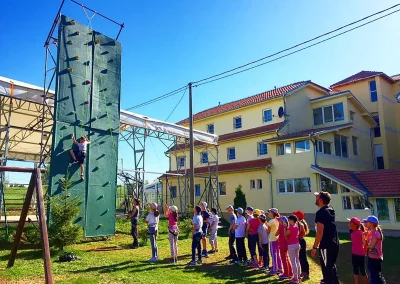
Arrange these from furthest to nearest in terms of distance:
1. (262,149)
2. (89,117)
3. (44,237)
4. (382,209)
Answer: (262,149), (382,209), (89,117), (44,237)

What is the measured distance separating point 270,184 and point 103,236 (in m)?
14.6

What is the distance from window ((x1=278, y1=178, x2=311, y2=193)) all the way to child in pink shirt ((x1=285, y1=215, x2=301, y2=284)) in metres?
14.9

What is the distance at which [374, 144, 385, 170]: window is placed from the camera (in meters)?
30.0

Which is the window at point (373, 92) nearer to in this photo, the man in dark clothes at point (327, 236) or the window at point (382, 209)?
the window at point (382, 209)

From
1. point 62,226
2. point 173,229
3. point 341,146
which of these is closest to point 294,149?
point 341,146

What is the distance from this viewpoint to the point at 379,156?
3041 cm

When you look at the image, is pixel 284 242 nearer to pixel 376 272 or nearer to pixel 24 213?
pixel 376 272

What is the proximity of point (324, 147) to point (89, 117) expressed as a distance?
17.1 m

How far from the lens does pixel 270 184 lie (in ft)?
80.3

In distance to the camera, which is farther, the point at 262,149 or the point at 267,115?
the point at 267,115

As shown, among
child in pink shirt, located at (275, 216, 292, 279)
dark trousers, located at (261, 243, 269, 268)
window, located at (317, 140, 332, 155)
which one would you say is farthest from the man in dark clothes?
window, located at (317, 140, 332, 155)

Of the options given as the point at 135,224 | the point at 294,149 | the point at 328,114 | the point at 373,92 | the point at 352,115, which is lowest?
the point at 135,224

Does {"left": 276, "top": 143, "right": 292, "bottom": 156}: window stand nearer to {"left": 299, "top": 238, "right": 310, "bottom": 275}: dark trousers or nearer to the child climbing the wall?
{"left": 299, "top": 238, "right": 310, "bottom": 275}: dark trousers

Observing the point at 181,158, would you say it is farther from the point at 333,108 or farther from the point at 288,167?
the point at 333,108
